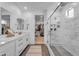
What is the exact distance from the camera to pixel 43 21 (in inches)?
185

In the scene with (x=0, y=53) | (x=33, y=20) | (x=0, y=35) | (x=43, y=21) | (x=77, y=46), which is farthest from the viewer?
(x=43, y=21)

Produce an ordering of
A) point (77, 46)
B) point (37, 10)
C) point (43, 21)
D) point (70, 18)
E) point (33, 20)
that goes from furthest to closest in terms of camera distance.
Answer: point (43, 21) < point (33, 20) < point (37, 10) < point (70, 18) < point (77, 46)

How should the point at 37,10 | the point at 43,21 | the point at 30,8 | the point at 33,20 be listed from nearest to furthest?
the point at 30,8
the point at 37,10
the point at 33,20
the point at 43,21

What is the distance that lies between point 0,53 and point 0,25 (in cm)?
90

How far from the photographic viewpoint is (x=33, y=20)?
4242mm

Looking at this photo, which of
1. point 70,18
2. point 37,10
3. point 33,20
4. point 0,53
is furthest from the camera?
point 33,20

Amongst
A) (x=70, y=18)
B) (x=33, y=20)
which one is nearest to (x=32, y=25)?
(x=33, y=20)

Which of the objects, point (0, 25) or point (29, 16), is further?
point (29, 16)

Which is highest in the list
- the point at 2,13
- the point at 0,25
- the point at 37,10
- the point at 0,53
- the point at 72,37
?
the point at 37,10

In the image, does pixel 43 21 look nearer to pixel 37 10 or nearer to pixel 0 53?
pixel 37 10

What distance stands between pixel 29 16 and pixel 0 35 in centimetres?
181

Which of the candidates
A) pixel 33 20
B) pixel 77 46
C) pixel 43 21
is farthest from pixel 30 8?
pixel 77 46

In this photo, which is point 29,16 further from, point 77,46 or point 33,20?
point 77,46

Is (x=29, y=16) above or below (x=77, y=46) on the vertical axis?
above
